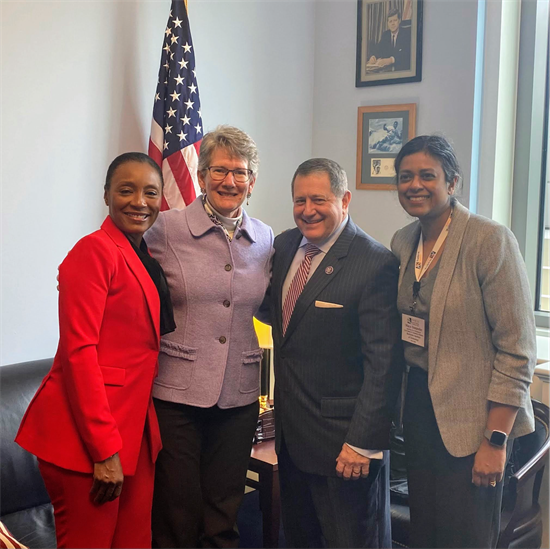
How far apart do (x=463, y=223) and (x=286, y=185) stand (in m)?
2.28

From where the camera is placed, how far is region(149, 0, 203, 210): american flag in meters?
3.03

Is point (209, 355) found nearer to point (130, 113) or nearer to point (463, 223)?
point (463, 223)

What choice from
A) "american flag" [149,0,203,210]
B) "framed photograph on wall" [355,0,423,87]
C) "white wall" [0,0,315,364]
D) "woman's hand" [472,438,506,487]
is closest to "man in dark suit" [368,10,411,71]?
"framed photograph on wall" [355,0,423,87]

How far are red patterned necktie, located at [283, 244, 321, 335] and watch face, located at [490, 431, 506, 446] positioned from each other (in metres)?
0.67

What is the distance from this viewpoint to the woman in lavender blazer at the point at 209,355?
6.27 feet

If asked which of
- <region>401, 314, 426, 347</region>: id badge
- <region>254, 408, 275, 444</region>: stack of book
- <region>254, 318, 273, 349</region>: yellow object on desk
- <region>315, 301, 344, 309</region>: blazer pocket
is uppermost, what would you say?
<region>315, 301, 344, 309</region>: blazer pocket

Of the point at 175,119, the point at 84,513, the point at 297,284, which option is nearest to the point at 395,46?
the point at 175,119

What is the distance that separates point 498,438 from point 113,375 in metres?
1.07

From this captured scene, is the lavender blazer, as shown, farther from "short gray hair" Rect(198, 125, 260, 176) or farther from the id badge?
the id badge

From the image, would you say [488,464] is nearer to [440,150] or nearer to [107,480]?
[440,150]

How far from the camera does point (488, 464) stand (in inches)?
71.1

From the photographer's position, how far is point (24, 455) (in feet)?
7.84

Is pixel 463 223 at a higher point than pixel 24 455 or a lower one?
higher

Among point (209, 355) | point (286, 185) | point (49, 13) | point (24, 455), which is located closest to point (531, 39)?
point (286, 185)
